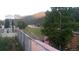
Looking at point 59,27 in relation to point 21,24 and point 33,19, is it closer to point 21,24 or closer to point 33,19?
point 33,19

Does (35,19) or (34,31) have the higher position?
(35,19)

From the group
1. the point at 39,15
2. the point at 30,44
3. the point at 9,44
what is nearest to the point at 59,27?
the point at 39,15

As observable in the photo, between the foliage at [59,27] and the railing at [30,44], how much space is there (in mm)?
97

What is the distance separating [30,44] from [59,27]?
1.27 feet

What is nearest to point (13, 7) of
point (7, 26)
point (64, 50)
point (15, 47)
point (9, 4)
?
point (9, 4)

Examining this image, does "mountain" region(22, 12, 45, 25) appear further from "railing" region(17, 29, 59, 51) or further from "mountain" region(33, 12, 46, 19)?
"railing" region(17, 29, 59, 51)

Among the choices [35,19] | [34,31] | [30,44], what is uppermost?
[35,19]

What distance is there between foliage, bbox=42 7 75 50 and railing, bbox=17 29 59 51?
10cm

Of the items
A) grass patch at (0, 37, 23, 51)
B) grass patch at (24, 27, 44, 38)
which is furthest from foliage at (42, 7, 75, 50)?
grass patch at (0, 37, 23, 51)

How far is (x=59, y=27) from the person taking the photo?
254cm

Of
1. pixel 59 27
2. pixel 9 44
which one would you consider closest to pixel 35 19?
pixel 59 27

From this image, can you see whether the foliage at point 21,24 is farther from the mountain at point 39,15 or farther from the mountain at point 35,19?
the mountain at point 39,15

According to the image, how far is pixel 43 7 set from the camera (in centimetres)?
260
